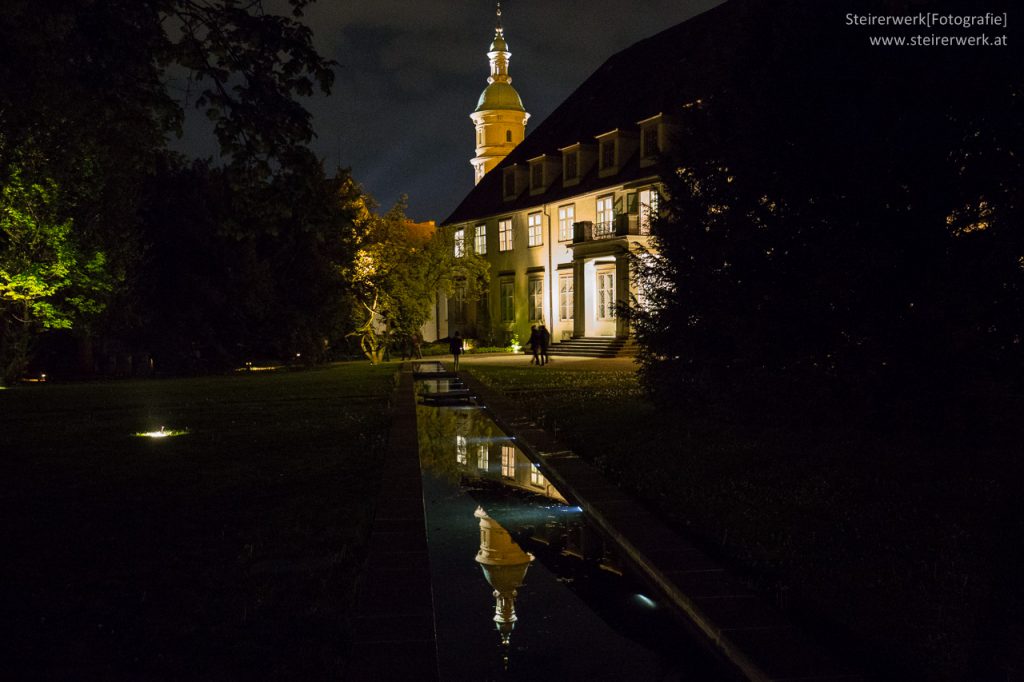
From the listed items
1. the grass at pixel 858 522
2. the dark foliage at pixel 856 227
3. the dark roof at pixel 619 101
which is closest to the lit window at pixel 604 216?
the dark roof at pixel 619 101

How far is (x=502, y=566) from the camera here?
19.1ft

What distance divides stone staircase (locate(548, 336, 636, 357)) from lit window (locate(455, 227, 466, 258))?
11.3 meters

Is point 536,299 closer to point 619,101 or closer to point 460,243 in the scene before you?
point 460,243

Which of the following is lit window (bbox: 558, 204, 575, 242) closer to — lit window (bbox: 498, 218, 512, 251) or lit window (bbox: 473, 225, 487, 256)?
lit window (bbox: 498, 218, 512, 251)

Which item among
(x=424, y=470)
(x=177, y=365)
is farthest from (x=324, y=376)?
(x=424, y=470)

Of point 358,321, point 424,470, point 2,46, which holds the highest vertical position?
point 2,46

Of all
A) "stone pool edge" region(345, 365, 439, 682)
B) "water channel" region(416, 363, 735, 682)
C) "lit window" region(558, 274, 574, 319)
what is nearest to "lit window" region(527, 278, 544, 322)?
"lit window" region(558, 274, 574, 319)

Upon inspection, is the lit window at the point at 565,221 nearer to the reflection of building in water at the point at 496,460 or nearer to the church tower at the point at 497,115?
the reflection of building in water at the point at 496,460

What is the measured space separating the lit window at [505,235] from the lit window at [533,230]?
198cm

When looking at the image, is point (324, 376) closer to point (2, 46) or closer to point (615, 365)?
point (615, 365)

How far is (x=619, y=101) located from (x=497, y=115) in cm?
2897

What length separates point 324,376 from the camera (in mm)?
Answer: 25812

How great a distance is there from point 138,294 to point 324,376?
26.7 ft

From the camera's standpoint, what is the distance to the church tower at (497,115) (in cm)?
6462
